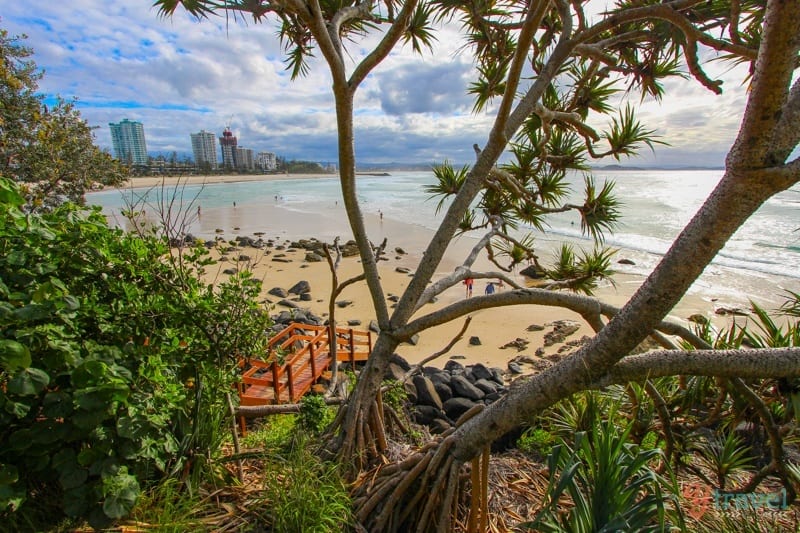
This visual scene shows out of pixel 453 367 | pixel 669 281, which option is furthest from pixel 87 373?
pixel 453 367

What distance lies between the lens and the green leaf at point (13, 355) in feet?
3.78

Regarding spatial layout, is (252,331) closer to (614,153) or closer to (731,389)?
(731,389)

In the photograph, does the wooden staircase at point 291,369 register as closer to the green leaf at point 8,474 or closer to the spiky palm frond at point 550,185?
the spiky palm frond at point 550,185

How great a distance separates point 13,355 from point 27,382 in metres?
0.11

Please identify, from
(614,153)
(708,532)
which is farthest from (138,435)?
(614,153)

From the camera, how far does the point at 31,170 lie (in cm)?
639

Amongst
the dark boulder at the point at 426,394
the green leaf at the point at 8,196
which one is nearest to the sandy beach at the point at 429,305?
the green leaf at the point at 8,196

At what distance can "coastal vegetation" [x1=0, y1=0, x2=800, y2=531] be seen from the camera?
131cm

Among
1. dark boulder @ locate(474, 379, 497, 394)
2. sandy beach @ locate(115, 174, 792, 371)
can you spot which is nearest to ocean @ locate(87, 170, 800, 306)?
sandy beach @ locate(115, 174, 792, 371)

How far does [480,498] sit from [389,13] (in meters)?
3.32

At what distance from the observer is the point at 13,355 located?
1.17 meters

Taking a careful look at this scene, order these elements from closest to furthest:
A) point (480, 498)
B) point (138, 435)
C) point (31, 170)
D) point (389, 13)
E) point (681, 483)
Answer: point (138, 435)
point (480, 498)
point (681, 483)
point (389, 13)
point (31, 170)

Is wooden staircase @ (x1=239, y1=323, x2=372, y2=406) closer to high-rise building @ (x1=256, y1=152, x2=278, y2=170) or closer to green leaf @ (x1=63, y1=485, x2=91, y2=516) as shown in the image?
green leaf @ (x1=63, y1=485, x2=91, y2=516)

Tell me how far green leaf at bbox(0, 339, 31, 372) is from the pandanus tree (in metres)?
1.56
